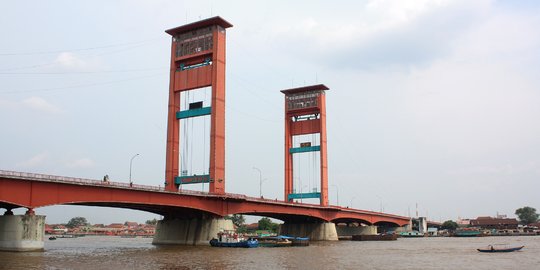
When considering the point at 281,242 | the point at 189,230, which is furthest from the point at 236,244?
the point at 189,230

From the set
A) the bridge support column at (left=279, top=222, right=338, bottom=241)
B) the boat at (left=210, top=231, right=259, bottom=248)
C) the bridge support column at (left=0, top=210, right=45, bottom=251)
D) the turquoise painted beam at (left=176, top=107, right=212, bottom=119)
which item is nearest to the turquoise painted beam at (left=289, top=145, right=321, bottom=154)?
the bridge support column at (left=279, top=222, right=338, bottom=241)

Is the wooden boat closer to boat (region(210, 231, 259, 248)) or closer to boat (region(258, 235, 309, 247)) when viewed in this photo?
boat (region(210, 231, 259, 248))

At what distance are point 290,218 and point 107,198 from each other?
59129mm

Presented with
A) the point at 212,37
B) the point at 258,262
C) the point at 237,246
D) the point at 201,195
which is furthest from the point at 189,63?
the point at 258,262

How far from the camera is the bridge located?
168ft

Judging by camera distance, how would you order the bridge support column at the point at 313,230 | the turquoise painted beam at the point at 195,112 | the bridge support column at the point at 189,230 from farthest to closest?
the bridge support column at the point at 313,230
the turquoise painted beam at the point at 195,112
the bridge support column at the point at 189,230

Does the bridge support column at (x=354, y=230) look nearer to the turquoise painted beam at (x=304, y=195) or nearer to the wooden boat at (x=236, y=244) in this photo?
the turquoise painted beam at (x=304, y=195)

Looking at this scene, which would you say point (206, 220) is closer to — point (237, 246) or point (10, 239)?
point (237, 246)

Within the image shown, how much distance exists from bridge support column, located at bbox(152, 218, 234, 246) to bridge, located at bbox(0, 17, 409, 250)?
146 mm

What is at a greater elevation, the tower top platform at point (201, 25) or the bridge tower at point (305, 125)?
the tower top platform at point (201, 25)

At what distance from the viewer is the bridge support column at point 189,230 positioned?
7679 cm

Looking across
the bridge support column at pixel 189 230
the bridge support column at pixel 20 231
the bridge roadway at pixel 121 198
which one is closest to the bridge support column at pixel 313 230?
the bridge roadway at pixel 121 198

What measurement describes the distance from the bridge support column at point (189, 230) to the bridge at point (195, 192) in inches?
5.7

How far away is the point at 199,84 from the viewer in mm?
83188
